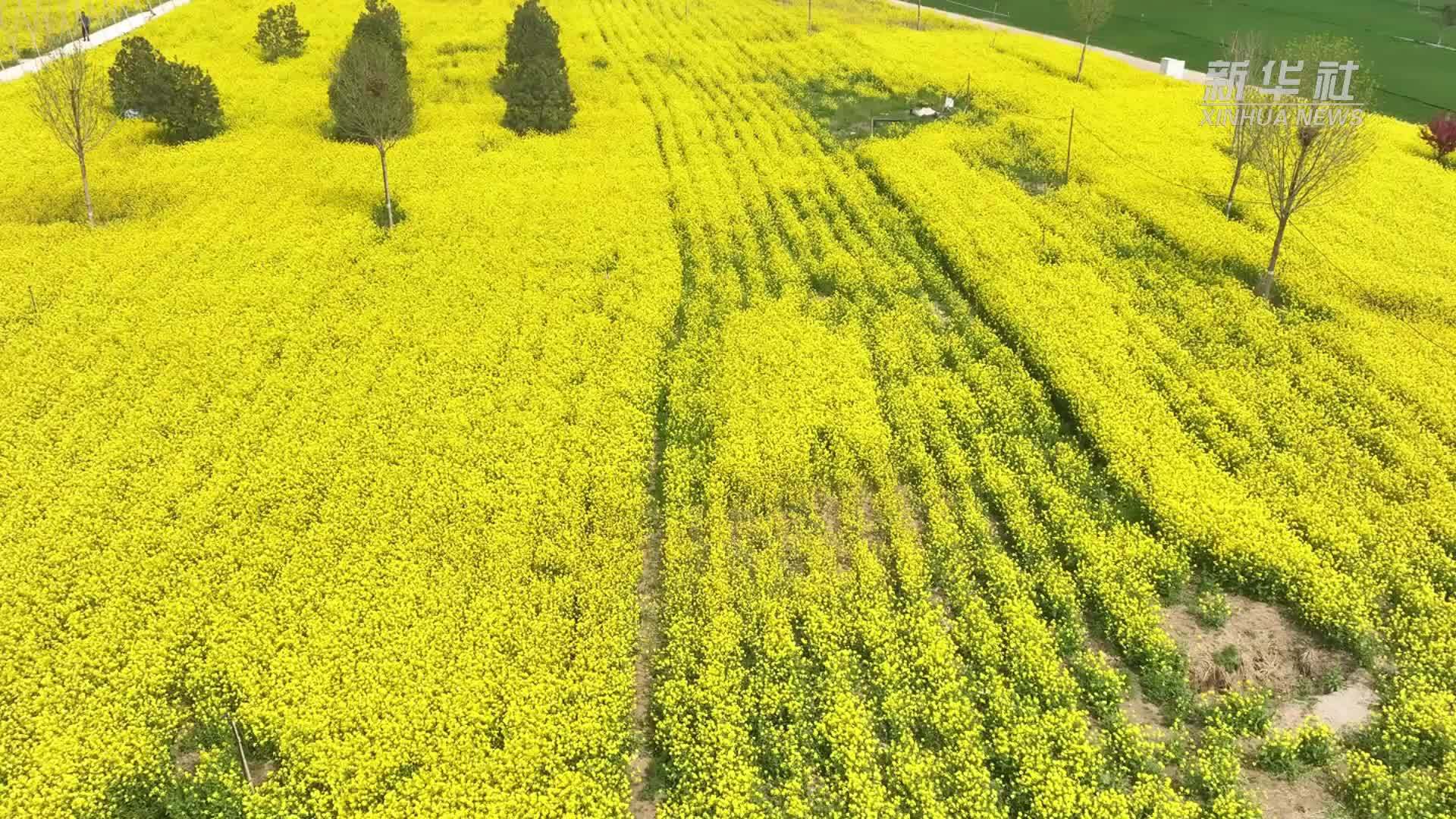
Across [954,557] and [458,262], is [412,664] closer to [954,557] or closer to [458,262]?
[954,557]

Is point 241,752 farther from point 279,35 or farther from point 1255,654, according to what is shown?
point 279,35

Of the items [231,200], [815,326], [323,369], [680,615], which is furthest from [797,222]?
[231,200]

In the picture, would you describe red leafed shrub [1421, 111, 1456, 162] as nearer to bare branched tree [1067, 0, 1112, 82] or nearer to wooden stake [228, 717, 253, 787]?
bare branched tree [1067, 0, 1112, 82]

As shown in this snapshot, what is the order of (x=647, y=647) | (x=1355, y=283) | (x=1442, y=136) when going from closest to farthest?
(x=647, y=647) < (x=1355, y=283) < (x=1442, y=136)

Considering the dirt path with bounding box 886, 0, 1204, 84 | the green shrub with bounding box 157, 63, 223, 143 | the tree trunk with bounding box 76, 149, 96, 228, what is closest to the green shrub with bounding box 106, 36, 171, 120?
the green shrub with bounding box 157, 63, 223, 143

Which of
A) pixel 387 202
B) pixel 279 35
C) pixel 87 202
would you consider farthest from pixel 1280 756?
pixel 279 35

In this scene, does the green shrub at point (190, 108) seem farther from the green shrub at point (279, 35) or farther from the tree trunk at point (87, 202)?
the green shrub at point (279, 35)

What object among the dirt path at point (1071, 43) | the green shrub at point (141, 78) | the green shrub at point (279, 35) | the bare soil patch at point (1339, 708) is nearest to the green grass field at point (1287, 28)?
the dirt path at point (1071, 43)
